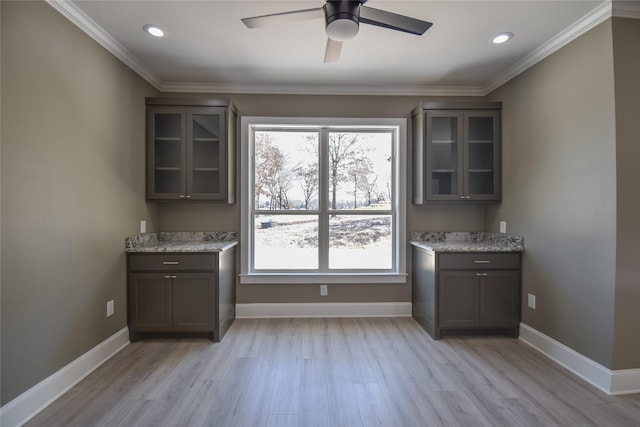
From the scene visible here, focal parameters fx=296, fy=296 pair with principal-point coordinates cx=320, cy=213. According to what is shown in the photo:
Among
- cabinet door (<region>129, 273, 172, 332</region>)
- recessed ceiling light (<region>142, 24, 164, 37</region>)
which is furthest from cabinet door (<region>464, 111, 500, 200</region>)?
cabinet door (<region>129, 273, 172, 332</region>)

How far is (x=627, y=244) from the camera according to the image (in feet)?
6.63

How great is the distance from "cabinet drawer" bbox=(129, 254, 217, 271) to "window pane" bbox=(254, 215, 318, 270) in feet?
2.63

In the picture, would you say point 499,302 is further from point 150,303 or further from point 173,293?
point 150,303

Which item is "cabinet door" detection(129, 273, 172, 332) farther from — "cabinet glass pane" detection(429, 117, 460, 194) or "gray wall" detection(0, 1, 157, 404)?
"cabinet glass pane" detection(429, 117, 460, 194)

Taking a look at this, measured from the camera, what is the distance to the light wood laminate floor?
1803 millimetres

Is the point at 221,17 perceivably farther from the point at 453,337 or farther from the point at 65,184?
the point at 453,337

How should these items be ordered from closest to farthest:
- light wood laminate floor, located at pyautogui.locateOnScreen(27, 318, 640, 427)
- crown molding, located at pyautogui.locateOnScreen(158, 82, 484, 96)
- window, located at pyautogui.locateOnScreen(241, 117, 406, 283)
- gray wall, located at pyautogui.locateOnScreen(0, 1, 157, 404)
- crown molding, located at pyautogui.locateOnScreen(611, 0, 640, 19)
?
1. gray wall, located at pyautogui.locateOnScreen(0, 1, 157, 404)
2. light wood laminate floor, located at pyautogui.locateOnScreen(27, 318, 640, 427)
3. crown molding, located at pyautogui.locateOnScreen(611, 0, 640, 19)
4. crown molding, located at pyautogui.locateOnScreen(158, 82, 484, 96)
5. window, located at pyautogui.locateOnScreen(241, 117, 406, 283)

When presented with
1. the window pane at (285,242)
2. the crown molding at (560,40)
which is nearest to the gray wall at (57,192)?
the window pane at (285,242)

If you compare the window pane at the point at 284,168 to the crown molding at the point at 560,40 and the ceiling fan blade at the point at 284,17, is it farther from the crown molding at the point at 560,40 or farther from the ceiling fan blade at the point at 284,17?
the crown molding at the point at 560,40

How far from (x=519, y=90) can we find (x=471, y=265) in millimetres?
1806

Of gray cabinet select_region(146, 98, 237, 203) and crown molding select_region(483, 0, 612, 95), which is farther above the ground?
crown molding select_region(483, 0, 612, 95)

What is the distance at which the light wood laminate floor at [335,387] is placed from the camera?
1803 mm

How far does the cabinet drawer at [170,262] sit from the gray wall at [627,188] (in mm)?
3176

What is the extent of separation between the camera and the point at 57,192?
2002 millimetres
